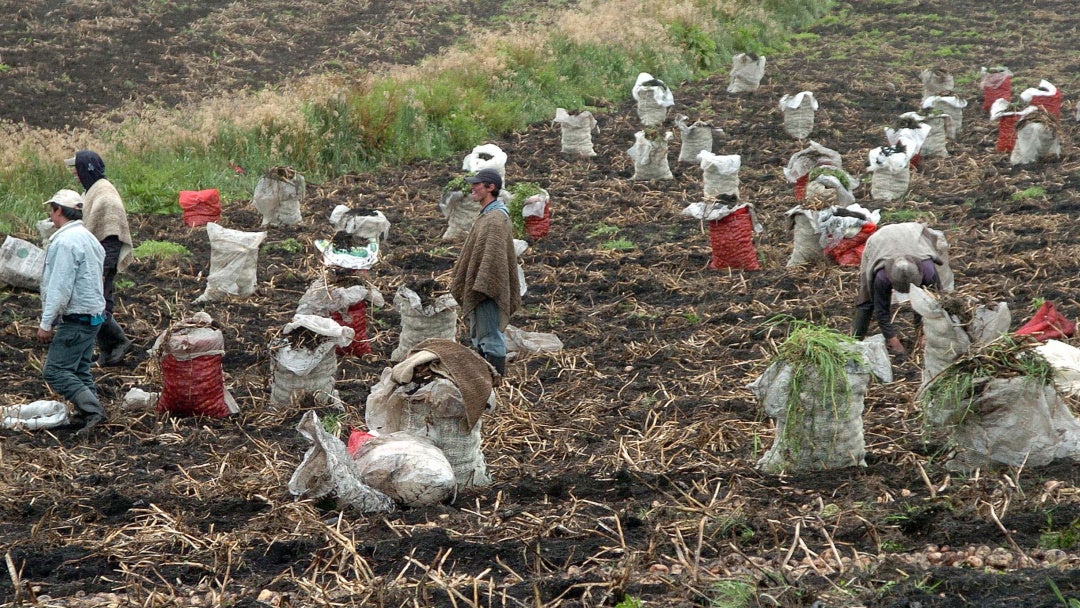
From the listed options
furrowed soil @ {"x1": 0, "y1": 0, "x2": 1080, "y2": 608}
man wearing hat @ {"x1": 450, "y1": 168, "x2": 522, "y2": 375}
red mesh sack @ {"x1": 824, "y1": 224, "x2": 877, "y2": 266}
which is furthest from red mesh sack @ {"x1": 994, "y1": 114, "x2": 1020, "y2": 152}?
man wearing hat @ {"x1": 450, "y1": 168, "x2": 522, "y2": 375}

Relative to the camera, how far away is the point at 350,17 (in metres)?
24.6

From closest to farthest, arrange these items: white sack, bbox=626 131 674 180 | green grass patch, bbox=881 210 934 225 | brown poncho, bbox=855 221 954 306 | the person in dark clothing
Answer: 1. the person in dark clothing
2. brown poncho, bbox=855 221 954 306
3. green grass patch, bbox=881 210 934 225
4. white sack, bbox=626 131 674 180

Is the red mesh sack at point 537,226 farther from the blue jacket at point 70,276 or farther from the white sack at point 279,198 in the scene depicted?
the blue jacket at point 70,276

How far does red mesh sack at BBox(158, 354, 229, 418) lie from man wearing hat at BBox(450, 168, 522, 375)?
1699mm

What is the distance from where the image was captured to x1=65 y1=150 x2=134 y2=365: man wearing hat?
8438 millimetres

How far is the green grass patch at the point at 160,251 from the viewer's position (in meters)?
10.9

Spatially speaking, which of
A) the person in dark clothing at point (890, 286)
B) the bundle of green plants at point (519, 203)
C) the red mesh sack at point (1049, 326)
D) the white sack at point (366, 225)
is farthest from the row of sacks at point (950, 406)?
the bundle of green plants at point (519, 203)

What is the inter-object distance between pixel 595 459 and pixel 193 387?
2711 millimetres

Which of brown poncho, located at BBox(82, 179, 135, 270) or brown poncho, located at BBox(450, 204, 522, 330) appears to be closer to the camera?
brown poncho, located at BBox(450, 204, 522, 330)

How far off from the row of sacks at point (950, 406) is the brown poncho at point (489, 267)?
236 centimetres

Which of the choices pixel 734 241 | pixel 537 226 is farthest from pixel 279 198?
pixel 734 241

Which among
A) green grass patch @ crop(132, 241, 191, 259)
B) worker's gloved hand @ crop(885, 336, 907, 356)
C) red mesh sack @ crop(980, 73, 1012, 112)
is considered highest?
worker's gloved hand @ crop(885, 336, 907, 356)

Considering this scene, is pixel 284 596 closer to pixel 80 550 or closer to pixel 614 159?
pixel 80 550

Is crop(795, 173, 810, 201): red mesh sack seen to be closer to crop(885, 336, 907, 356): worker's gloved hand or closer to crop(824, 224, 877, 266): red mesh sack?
crop(824, 224, 877, 266): red mesh sack
